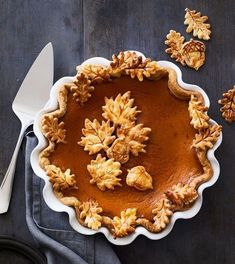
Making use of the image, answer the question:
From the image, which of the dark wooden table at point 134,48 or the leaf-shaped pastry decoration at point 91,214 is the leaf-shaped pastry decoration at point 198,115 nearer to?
the dark wooden table at point 134,48

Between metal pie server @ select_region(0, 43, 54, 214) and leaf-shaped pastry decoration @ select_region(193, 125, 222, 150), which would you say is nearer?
leaf-shaped pastry decoration @ select_region(193, 125, 222, 150)

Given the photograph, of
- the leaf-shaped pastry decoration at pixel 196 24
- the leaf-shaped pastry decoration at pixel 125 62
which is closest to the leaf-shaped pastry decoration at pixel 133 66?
the leaf-shaped pastry decoration at pixel 125 62

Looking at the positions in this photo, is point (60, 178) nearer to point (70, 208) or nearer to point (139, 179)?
point (70, 208)

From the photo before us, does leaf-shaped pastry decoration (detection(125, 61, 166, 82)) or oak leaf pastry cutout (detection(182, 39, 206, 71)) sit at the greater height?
oak leaf pastry cutout (detection(182, 39, 206, 71))

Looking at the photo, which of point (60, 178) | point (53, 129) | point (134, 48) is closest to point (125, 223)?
point (60, 178)

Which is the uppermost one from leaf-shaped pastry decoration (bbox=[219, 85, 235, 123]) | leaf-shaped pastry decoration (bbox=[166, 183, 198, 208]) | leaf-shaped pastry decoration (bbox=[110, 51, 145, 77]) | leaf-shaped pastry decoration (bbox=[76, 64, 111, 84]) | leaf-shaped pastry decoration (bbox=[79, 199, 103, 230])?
leaf-shaped pastry decoration (bbox=[110, 51, 145, 77])

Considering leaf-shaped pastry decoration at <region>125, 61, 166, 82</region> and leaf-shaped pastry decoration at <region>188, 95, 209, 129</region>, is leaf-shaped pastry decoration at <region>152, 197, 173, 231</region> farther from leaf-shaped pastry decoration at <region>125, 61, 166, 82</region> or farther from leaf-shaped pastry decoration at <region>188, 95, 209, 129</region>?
leaf-shaped pastry decoration at <region>125, 61, 166, 82</region>

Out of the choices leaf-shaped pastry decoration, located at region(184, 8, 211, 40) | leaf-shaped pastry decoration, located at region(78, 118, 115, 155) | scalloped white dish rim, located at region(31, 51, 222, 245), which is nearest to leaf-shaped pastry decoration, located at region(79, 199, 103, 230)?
scalloped white dish rim, located at region(31, 51, 222, 245)
